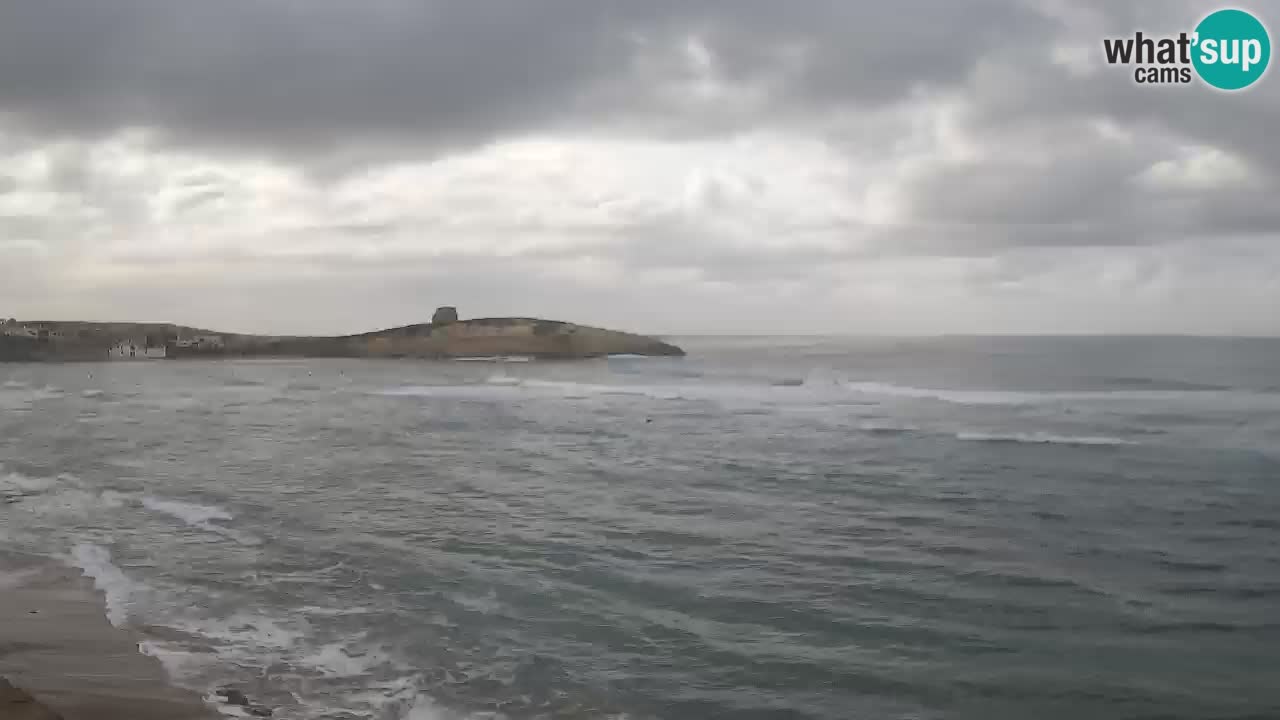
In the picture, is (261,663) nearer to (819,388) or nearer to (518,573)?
(518,573)

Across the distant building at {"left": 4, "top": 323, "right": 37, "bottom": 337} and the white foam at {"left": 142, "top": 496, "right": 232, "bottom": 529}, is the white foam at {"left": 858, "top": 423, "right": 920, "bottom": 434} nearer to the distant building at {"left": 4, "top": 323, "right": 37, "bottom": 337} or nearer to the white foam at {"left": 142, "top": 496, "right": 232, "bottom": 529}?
the white foam at {"left": 142, "top": 496, "right": 232, "bottom": 529}

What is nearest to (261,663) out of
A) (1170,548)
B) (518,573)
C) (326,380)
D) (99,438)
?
(518,573)

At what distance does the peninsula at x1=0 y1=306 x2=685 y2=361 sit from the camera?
10825 centimetres

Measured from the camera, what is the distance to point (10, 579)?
39.5 feet

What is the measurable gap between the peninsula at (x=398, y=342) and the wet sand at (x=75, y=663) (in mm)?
99238

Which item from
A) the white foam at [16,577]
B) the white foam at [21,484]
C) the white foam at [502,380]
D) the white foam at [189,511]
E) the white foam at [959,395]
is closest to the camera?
the white foam at [16,577]

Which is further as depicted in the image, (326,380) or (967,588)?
(326,380)

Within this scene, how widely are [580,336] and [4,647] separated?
10370 cm

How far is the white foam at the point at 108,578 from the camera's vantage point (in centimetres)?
1084

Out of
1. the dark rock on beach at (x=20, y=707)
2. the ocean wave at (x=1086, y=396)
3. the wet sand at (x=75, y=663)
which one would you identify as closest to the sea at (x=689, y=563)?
the wet sand at (x=75, y=663)

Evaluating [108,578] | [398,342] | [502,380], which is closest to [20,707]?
[108,578]

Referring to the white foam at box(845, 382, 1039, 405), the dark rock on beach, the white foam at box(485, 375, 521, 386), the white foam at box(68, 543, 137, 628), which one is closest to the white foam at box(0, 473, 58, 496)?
the white foam at box(68, 543, 137, 628)

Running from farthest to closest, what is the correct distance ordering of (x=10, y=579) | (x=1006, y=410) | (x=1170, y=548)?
(x=1006, y=410), (x=1170, y=548), (x=10, y=579)

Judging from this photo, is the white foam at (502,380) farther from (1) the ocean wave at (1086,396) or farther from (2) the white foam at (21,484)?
(2) the white foam at (21,484)
